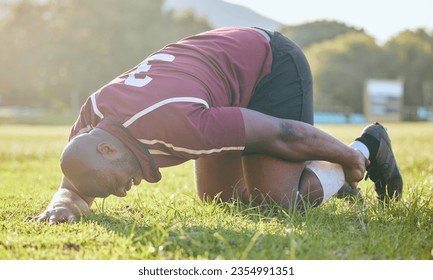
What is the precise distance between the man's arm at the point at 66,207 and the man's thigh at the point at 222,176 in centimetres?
88

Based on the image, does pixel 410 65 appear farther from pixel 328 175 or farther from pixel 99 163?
pixel 99 163

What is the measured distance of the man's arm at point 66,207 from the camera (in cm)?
367

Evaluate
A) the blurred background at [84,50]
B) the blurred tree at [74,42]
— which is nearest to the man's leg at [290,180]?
the blurred background at [84,50]

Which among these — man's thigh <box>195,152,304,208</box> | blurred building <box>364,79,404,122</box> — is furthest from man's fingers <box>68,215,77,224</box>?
blurred building <box>364,79,404,122</box>

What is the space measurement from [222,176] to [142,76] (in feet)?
3.73

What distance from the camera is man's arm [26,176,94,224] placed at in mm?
3672

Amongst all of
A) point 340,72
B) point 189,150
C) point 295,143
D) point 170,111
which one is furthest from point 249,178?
point 340,72

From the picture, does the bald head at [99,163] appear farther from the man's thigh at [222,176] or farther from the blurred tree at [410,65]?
the blurred tree at [410,65]

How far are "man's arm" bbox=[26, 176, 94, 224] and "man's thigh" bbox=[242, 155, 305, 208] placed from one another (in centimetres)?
106

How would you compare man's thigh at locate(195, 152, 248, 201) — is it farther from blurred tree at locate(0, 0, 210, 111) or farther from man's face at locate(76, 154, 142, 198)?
blurred tree at locate(0, 0, 210, 111)

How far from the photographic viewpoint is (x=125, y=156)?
345cm

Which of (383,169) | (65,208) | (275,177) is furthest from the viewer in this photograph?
(383,169)
